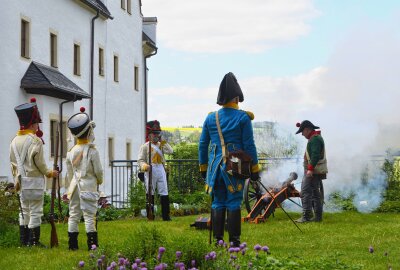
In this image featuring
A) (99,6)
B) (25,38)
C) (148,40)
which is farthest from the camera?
(148,40)

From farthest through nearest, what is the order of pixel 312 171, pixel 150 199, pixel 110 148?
pixel 110 148 < pixel 150 199 < pixel 312 171

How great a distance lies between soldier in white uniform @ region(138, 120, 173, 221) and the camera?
556 inches

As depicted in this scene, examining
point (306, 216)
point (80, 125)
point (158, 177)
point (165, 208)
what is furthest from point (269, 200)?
point (80, 125)

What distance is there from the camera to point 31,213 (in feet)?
30.4

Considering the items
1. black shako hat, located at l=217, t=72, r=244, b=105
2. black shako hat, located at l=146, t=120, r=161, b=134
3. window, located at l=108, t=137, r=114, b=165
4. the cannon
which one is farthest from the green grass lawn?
window, located at l=108, t=137, r=114, b=165

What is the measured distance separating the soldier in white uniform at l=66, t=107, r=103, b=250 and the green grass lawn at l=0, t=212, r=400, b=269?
→ 1.05 ft

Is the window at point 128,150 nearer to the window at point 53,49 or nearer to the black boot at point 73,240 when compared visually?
the window at point 53,49

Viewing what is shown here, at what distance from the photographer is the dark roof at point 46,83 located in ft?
64.4

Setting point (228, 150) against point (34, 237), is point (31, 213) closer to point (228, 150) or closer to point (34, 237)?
point (34, 237)

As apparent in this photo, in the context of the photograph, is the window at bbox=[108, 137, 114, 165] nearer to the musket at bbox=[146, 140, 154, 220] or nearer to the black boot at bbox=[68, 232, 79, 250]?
the musket at bbox=[146, 140, 154, 220]

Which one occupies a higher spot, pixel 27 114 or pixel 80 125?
pixel 27 114

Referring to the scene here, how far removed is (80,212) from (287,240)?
3086 mm

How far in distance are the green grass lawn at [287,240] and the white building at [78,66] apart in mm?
4487

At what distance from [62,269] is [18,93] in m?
13.8
